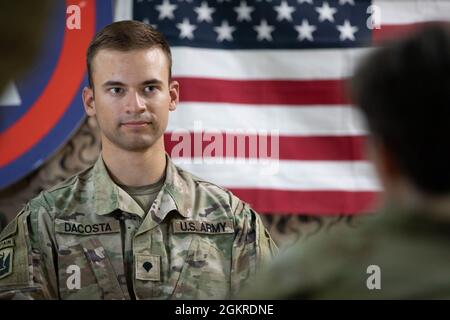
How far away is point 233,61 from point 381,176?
5.42 feet

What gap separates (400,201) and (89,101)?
164 centimetres

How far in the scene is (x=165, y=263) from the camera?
7.59 feet

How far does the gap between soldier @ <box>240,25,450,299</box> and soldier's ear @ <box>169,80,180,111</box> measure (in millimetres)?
1536

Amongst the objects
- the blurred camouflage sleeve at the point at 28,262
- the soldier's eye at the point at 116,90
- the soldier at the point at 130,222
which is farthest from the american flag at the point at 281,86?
the blurred camouflage sleeve at the point at 28,262

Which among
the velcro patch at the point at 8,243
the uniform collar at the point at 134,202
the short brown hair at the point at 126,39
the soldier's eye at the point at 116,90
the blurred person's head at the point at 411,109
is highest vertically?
the short brown hair at the point at 126,39

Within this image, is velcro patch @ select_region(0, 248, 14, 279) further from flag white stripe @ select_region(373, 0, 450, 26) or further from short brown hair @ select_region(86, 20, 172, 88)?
flag white stripe @ select_region(373, 0, 450, 26)

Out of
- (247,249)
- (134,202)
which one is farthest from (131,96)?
(247,249)

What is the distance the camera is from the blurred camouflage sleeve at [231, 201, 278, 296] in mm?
2303

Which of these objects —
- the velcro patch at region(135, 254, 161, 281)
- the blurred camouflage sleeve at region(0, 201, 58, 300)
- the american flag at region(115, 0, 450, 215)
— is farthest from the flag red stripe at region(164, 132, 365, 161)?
the blurred camouflage sleeve at region(0, 201, 58, 300)

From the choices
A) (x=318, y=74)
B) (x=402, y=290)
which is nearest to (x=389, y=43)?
(x=402, y=290)

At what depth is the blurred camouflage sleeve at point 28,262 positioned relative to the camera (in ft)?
7.45

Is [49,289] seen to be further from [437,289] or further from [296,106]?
[437,289]

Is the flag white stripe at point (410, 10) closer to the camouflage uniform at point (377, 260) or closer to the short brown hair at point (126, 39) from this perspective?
the short brown hair at point (126, 39)

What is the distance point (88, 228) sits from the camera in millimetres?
2318
